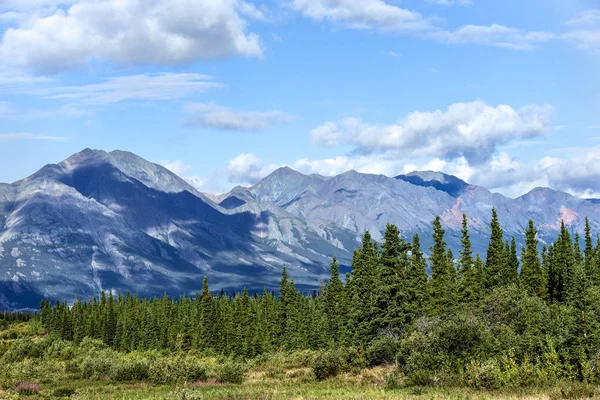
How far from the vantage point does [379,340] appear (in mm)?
67000

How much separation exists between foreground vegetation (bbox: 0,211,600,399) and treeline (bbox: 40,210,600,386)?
0.20 meters

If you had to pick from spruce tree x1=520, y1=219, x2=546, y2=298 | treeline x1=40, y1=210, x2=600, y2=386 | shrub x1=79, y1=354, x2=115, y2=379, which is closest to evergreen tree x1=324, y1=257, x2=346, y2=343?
treeline x1=40, y1=210, x2=600, y2=386

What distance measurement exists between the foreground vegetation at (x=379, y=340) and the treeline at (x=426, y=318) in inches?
7.9

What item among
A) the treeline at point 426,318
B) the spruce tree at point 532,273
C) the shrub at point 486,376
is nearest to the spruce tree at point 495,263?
the treeline at point 426,318

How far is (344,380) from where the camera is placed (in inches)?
2000

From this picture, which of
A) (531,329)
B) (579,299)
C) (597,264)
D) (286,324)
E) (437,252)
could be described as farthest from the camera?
(286,324)

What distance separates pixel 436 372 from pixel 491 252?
6926 centimetres

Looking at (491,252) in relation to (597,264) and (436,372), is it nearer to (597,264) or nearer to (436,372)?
(597,264)

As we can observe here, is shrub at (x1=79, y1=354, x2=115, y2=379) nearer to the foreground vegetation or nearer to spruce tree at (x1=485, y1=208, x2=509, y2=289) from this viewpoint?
the foreground vegetation

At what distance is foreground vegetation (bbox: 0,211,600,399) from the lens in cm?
3931

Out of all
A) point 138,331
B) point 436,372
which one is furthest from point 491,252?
point 138,331

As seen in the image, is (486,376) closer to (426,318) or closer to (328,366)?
(328,366)

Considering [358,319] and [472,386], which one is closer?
[472,386]

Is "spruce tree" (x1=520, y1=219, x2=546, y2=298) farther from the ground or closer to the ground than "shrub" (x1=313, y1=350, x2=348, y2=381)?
farther from the ground
